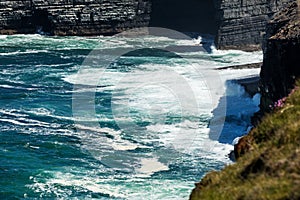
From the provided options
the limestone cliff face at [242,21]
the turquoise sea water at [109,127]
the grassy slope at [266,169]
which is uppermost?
the grassy slope at [266,169]

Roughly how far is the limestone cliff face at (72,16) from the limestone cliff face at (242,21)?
31.2ft

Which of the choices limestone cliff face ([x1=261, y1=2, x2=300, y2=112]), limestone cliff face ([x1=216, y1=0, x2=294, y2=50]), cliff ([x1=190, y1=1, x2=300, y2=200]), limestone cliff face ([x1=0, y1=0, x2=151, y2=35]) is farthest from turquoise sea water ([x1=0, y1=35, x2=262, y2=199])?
cliff ([x1=190, y1=1, x2=300, y2=200])

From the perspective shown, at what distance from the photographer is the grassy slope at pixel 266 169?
27.6ft

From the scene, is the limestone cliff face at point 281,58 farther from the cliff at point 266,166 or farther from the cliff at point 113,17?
the cliff at point 113,17

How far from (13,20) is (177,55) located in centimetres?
1880

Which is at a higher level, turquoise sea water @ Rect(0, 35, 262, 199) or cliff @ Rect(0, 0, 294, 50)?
cliff @ Rect(0, 0, 294, 50)

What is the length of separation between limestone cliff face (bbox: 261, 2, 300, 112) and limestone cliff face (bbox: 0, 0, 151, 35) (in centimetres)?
3556

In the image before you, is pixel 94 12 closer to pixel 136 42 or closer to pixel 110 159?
pixel 136 42

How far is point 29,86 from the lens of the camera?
143 ft

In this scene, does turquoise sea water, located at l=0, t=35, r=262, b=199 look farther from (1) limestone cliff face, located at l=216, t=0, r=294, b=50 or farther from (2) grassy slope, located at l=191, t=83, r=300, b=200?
(2) grassy slope, located at l=191, t=83, r=300, b=200

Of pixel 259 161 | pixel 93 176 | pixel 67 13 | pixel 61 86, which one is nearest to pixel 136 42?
pixel 67 13

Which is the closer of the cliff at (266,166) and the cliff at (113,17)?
the cliff at (266,166)

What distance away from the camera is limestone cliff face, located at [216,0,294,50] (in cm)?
6231

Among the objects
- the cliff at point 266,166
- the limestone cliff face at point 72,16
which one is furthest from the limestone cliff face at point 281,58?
the limestone cliff face at point 72,16
